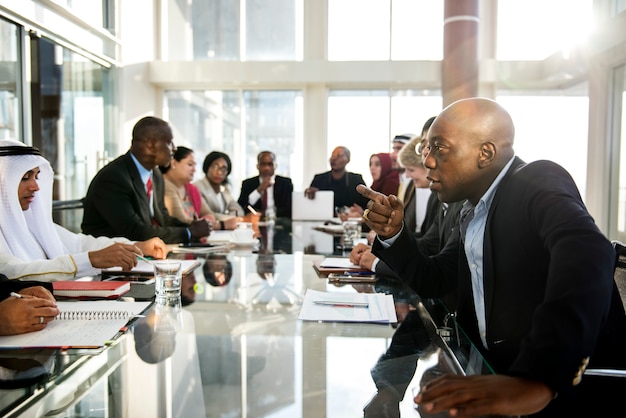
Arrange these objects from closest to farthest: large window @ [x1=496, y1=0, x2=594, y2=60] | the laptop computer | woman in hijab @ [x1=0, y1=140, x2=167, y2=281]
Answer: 1. woman in hijab @ [x1=0, y1=140, x2=167, y2=281]
2. the laptop computer
3. large window @ [x1=496, y1=0, x2=594, y2=60]

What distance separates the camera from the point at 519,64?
8.06 metres

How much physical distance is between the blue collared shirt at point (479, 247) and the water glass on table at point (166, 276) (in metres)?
0.82

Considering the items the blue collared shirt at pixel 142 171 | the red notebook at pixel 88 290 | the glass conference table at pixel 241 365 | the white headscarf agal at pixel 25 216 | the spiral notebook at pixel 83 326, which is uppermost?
the blue collared shirt at pixel 142 171

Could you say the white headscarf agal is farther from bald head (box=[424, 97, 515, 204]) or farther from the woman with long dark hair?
the woman with long dark hair

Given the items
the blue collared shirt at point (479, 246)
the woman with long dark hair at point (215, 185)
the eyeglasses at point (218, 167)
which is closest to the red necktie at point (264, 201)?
the woman with long dark hair at point (215, 185)

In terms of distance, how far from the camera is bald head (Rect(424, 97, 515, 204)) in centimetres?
134

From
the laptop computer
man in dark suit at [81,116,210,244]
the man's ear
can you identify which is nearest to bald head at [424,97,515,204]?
the man's ear

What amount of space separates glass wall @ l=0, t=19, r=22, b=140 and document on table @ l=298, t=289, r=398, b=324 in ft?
14.0

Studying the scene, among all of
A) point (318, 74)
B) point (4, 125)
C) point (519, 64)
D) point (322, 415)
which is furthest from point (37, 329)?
point (519, 64)

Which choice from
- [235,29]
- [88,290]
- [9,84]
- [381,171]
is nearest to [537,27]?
[381,171]

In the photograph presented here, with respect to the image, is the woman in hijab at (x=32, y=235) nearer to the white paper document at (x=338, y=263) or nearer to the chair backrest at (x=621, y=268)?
the white paper document at (x=338, y=263)

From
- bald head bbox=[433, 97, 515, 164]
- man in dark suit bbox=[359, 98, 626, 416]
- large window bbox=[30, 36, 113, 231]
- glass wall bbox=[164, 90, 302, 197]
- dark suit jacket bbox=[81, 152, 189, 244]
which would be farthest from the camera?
glass wall bbox=[164, 90, 302, 197]

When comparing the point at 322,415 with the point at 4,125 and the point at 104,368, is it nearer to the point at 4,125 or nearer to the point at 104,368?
the point at 104,368

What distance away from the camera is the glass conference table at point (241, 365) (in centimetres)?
91
